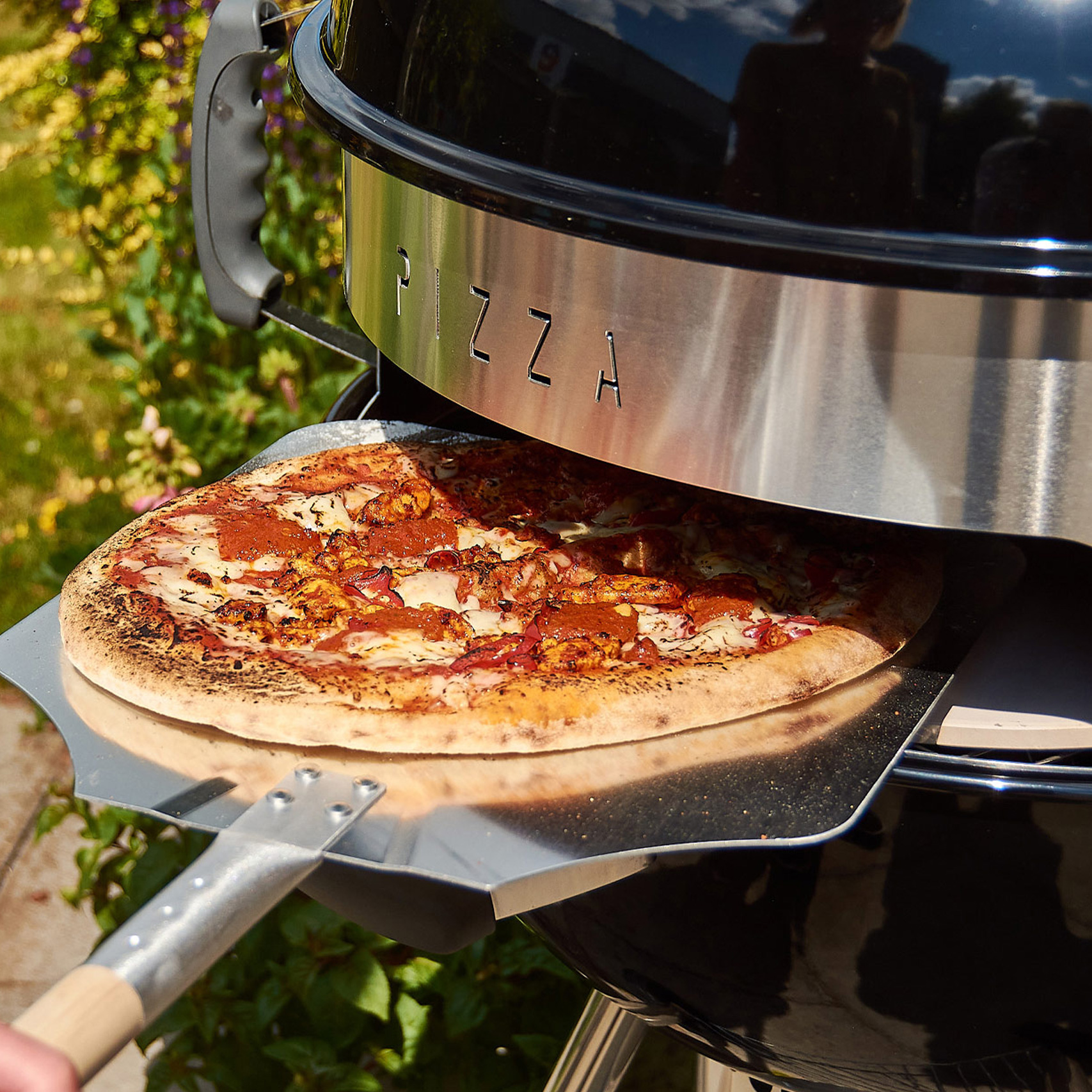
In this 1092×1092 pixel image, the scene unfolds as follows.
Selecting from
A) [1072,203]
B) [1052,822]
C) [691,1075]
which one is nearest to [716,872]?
[1052,822]

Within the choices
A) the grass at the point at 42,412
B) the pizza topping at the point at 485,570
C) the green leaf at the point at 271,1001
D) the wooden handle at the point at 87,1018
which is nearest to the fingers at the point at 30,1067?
the wooden handle at the point at 87,1018

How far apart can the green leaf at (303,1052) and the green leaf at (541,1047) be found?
38cm

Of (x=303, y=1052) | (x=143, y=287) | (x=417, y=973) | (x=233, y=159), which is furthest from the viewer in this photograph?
(x=143, y=287)

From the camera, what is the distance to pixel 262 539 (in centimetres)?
186

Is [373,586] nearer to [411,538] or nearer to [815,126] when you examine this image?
[411,538]

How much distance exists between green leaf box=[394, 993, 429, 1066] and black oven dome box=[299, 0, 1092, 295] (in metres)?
1.89

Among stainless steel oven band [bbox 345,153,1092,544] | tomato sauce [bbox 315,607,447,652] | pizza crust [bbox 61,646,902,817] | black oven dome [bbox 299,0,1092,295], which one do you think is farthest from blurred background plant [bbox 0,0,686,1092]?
black oven dome [bbox 299,0,1092,295]

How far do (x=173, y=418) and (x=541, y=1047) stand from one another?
81.8 inches

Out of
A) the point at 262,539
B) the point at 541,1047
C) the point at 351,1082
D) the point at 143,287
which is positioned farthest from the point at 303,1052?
the point at 143,287

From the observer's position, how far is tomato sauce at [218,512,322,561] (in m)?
1.84

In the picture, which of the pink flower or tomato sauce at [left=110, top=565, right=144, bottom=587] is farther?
the pink flower

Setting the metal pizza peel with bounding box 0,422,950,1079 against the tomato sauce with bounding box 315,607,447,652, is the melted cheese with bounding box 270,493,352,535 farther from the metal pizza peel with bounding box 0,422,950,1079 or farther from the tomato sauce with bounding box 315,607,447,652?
the metal pizza peel with bounding box 0,422,950,1079

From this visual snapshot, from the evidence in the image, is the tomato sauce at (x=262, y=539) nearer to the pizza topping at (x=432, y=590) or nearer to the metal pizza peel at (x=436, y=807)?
the pizza topping at (x=432, y=590)

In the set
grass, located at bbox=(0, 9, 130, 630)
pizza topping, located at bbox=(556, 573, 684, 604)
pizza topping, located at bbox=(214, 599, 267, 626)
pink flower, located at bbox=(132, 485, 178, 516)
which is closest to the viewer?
pizza topping, located at bbox=(214, 599, 267, 626)
